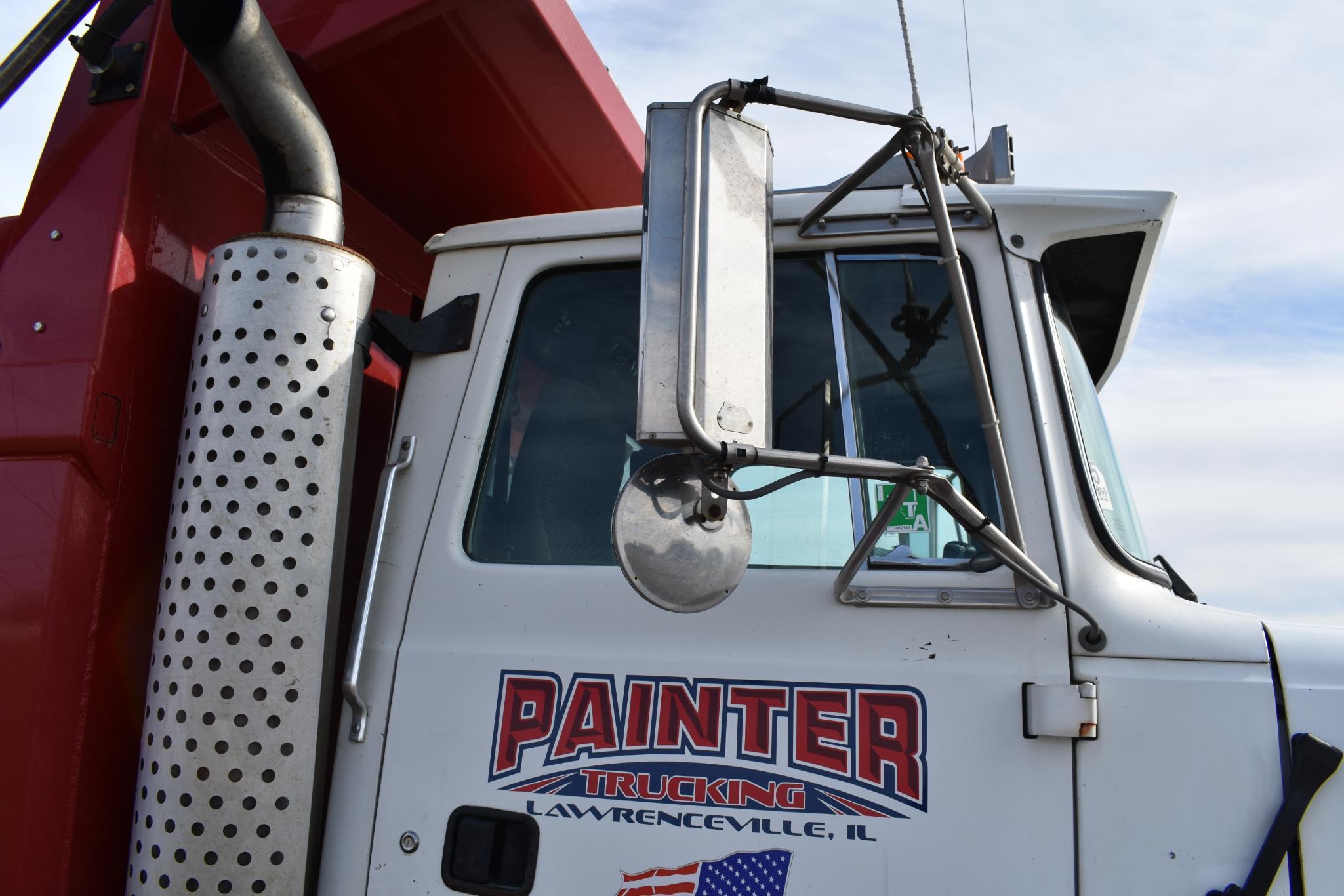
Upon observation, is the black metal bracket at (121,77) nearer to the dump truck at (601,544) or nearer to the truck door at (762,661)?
the dump truck at (601,544)

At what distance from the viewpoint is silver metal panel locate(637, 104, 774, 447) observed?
60.1 inches

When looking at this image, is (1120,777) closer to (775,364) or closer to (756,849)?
(756,849)

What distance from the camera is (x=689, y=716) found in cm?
175

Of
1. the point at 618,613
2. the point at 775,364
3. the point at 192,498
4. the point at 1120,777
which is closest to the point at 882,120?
the point at 775,364

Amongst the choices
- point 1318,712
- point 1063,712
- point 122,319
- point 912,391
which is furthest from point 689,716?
point 122,319

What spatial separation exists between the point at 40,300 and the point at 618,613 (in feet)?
4.02

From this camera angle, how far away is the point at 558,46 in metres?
2.43

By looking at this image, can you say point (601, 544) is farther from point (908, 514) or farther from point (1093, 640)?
point (1093, 640)

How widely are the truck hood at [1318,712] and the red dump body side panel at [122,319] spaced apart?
5.76ft

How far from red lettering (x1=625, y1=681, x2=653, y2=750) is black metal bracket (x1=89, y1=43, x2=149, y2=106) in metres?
1.52

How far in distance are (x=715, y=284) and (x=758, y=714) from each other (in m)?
0.69

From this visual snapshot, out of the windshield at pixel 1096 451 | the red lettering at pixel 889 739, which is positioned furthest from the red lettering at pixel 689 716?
the windshield at pixel 1096 451

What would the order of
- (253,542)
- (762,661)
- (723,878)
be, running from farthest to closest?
1. (253,542)
2. (762,661)
3. (723,878)

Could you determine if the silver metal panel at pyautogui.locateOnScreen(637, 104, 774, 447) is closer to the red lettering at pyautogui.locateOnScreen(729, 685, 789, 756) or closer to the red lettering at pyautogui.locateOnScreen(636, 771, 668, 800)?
the red lettering at pyautogui.locateOnScreen(729, 685, 789, 756)
